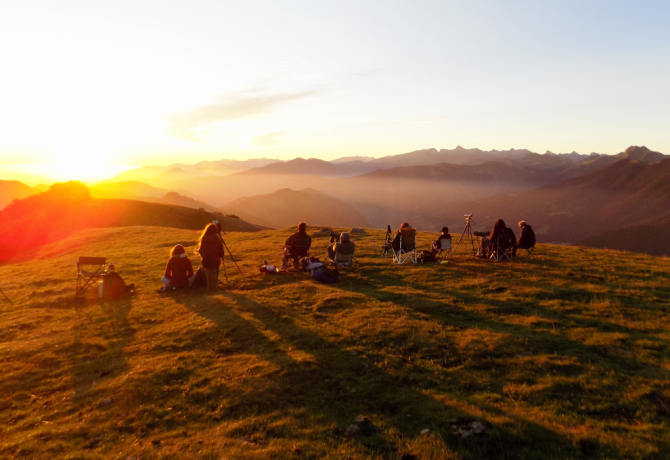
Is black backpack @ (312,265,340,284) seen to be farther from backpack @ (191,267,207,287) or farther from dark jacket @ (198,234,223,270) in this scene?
backpack @ (191,267,207,287)

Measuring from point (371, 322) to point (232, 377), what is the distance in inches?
179

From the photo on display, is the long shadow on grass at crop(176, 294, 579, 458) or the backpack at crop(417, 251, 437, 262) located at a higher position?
the backpack at crop(417, 251, 437, 262)

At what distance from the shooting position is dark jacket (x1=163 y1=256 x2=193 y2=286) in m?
16.3

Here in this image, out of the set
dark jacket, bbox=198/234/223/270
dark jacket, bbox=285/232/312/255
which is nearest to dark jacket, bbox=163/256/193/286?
dark jacket, bbox=198/234/223/270

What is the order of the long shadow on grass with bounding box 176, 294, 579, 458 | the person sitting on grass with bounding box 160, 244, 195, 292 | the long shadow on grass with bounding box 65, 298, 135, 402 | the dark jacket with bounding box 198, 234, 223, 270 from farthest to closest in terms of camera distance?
the person sitting on grass with bounding box 160, 244, 195, 292 → the dark jacket with bounding box 198, 234, 223, 270 → the long shadow on grass with bounding box 65, 298, 135, 402 → the long shadow on grass with bounding box 176, 294, 579, 458

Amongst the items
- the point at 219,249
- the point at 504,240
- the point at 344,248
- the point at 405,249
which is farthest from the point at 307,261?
the point at 504,240

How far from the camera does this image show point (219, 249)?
51.3 feet

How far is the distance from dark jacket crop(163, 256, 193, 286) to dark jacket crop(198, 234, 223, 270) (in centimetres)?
146

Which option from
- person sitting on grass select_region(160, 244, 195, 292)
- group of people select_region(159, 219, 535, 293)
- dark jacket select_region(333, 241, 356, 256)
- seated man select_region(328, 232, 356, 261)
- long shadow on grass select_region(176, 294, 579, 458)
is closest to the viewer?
long shadow on grass select_region(176, 294, 579, 458)

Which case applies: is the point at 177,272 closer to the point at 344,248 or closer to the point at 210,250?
the point at 210,250

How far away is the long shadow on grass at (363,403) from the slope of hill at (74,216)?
174ft

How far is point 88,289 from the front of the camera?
16.6 m

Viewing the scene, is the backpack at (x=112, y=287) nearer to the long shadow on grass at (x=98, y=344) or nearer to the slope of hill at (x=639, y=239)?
the long shadow on grass at (x=98, y=344)

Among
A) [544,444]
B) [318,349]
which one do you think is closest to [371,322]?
[318,349]
